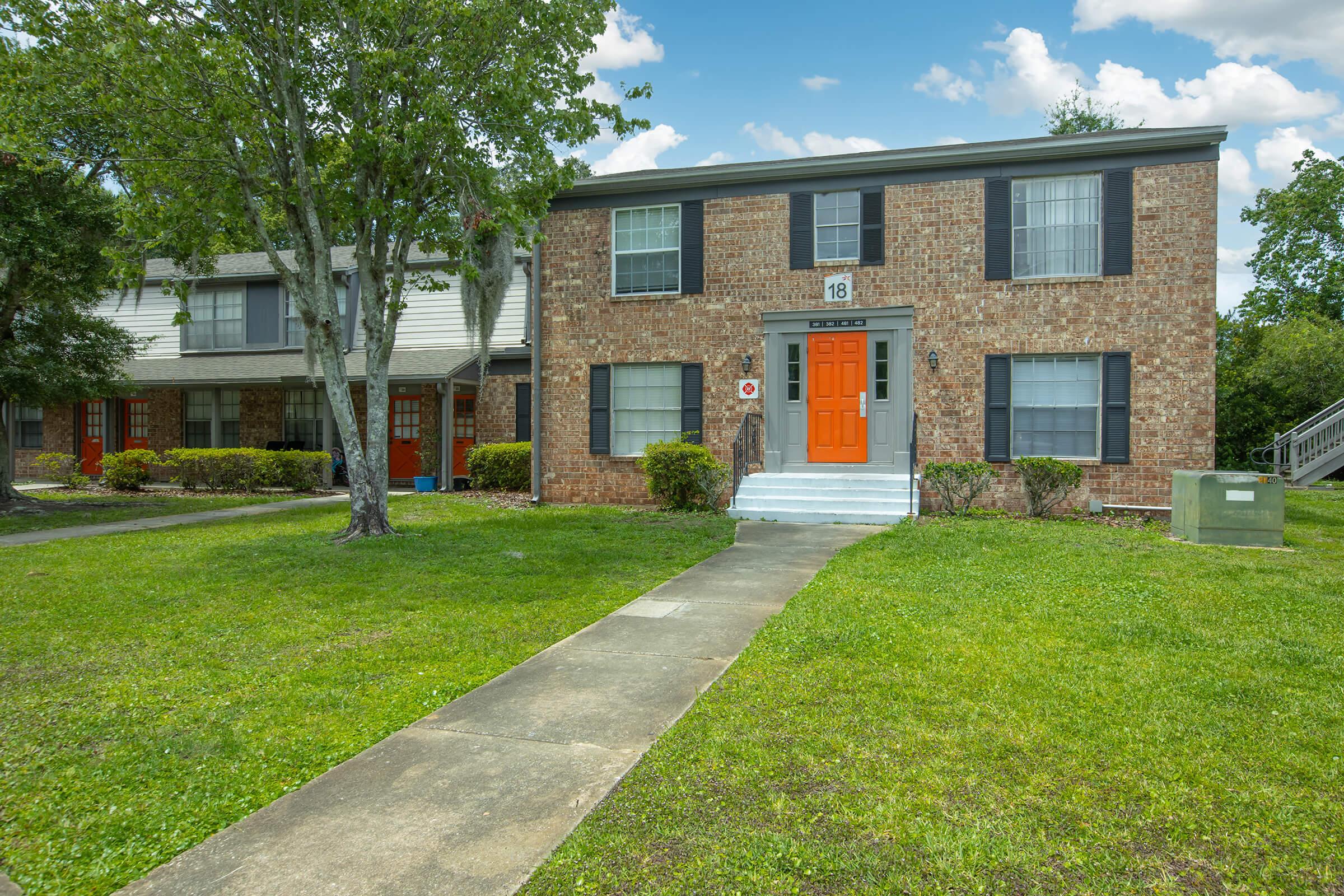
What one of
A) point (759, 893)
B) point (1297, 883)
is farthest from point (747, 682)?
point (1297, 883)

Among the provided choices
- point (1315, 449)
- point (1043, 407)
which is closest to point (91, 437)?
point (1043, 407)

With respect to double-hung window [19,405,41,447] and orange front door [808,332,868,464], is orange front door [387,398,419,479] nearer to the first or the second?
orange front door [808,332,868,464]

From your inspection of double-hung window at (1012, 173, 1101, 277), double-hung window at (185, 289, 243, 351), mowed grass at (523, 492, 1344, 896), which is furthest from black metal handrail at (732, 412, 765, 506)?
double-hung window at (185, 289, 243, 351)

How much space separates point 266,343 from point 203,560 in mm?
13891

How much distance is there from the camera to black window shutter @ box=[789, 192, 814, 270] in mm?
13797

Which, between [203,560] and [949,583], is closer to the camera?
[949,583]

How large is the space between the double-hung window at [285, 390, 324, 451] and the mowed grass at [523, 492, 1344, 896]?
17700 millimetres

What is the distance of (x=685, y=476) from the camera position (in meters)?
13.5

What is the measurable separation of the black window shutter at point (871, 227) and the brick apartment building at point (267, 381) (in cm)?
824

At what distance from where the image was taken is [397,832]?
3275 mm

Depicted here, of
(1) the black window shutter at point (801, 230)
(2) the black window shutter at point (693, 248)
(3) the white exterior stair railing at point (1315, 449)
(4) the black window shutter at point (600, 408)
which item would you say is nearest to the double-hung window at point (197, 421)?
(4) the black window shutter at point (600, 408)

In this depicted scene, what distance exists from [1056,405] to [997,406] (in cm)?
89

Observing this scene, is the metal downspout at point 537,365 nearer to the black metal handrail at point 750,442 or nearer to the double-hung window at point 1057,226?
the black metal handrail at point 750,442

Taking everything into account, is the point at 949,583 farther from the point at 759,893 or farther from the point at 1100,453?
the point at 1100,453
